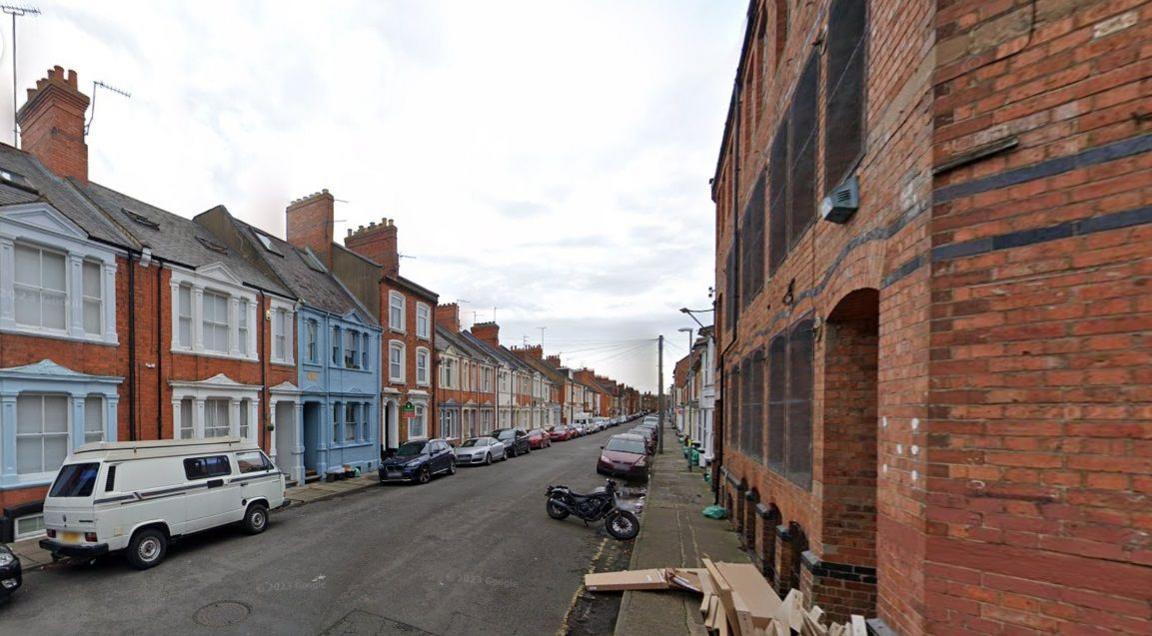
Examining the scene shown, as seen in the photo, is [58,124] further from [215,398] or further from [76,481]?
[76,481]

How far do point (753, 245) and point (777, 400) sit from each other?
3758 mm

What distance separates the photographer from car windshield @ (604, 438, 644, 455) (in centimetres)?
1903

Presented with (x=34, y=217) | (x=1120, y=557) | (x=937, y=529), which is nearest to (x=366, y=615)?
(x=937, y=529)

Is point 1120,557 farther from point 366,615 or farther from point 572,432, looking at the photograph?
point 572,432

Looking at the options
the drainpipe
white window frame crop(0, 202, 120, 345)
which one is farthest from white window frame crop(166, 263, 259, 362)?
white window frame crop(0, 202, 120, 345)

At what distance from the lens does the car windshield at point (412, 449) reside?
18.4 meters

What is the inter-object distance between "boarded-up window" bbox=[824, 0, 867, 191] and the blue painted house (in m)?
17.5

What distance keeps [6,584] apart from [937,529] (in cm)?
1051

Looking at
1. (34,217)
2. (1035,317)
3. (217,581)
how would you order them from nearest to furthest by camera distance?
1. (1035,317)
2. (217,581)
3. (34,217)

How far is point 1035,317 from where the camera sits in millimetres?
2502

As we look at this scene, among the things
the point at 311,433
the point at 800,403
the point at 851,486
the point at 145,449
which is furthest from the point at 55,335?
the point at 851,486

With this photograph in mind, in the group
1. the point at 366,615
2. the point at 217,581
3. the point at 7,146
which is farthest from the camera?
the point at 7,146

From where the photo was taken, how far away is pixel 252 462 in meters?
10.7

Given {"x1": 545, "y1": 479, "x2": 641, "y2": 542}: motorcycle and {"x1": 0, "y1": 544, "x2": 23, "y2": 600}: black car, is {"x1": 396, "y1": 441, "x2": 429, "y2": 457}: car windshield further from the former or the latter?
{"x1": 0, "y1": 544, "x2": 23, "y2": 600}: black car
